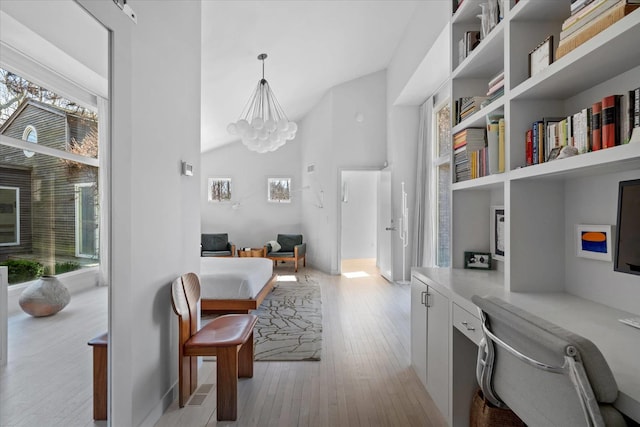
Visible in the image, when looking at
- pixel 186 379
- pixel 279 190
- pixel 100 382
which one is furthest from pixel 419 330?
pixel 279 190

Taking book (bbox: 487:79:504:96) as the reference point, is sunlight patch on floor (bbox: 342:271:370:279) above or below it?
below

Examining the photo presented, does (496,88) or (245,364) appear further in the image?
(245,364)

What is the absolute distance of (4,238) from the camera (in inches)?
42.4

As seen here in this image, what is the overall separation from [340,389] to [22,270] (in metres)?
2.02

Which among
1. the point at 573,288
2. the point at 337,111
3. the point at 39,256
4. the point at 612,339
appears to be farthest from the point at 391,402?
the point at 337,111

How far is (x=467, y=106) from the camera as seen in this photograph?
252 cm

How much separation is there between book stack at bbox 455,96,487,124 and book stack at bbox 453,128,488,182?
0.41 ft

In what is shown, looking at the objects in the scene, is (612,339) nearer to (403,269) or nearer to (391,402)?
(391,402)

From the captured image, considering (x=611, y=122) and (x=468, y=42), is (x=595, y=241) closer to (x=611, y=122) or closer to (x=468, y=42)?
(x=611, y=122)

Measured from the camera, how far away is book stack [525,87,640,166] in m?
1.27

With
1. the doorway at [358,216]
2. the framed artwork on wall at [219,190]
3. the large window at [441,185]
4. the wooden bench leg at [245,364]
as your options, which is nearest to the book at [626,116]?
the wooden bench leg at [245,364]

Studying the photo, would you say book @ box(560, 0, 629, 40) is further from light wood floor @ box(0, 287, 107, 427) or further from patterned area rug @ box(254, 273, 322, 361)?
patterned area rug @ box(254, 273, 322, 361)

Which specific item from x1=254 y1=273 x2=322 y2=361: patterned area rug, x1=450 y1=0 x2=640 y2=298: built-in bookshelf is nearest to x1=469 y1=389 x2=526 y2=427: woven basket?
x1=450 y1=0 x2=640 y2=298: built-in bookshelf

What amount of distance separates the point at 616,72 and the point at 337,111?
5598 millimetres
